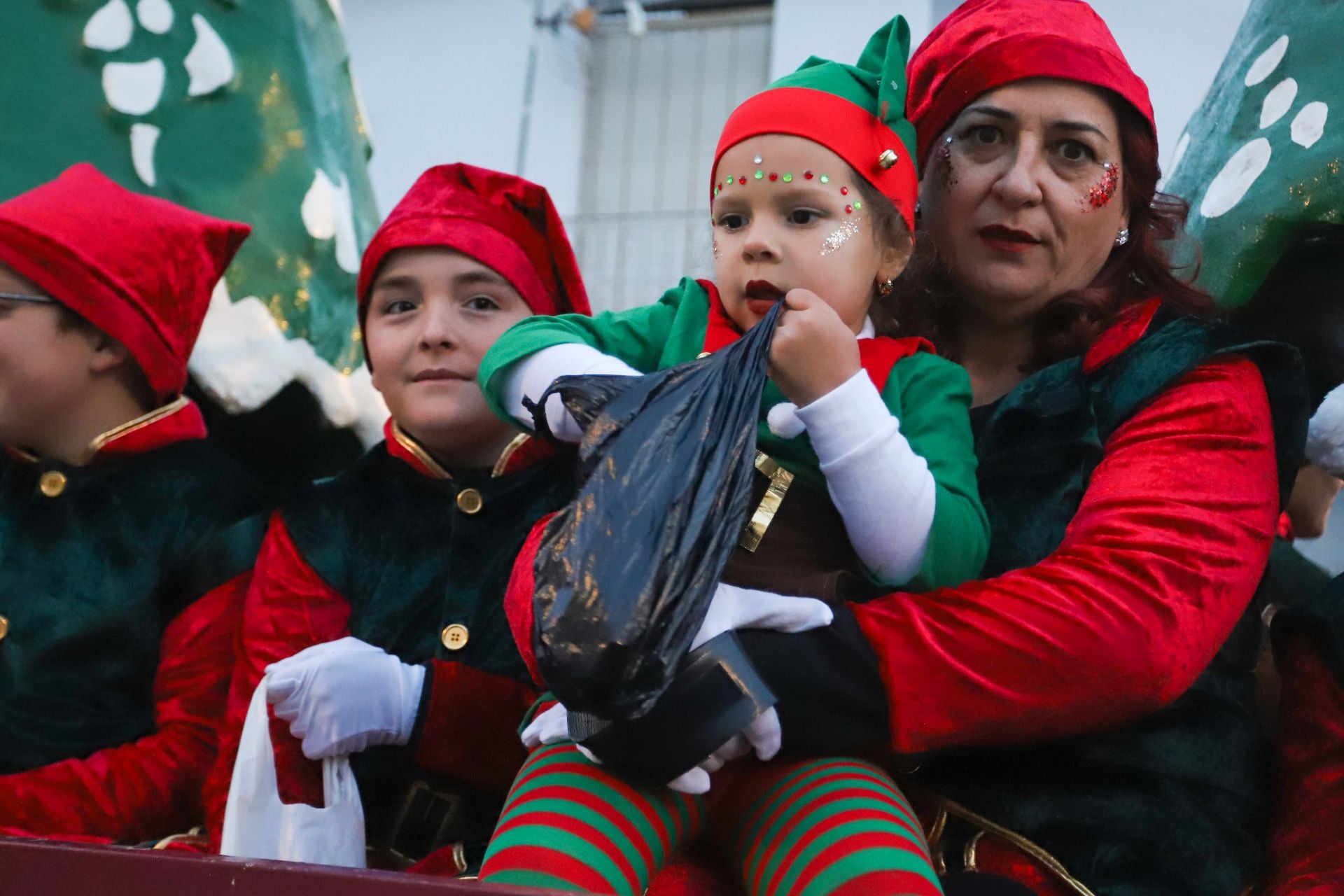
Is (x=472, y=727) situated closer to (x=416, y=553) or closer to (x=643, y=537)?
(x=416, y=553)

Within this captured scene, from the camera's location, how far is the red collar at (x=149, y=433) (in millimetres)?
1850

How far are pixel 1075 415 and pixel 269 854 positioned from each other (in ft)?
2.79

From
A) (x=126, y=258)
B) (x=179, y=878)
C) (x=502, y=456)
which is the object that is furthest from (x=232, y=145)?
(x=179, y=878)

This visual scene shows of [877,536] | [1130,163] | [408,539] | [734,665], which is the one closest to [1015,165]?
[1130,163]

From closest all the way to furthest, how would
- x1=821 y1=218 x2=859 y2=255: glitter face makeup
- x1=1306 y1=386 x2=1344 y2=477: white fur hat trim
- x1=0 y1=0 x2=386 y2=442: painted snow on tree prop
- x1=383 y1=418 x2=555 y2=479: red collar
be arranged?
x1=821 y1=218 x2=859 y2=255: glitter face makeup < x1=1306 y1=386 x2=1344 y2=477: white fur hat trim < x1=383 y1=418 x2=555 y2=479: red collar < x1=0 y1=0 x2=386 y2=442: painted snow on tree prop

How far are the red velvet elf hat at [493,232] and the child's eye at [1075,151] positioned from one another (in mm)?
588

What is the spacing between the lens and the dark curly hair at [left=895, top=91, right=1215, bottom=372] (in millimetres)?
1499

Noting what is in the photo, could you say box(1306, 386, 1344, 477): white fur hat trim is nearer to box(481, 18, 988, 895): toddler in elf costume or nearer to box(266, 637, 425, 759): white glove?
box(481, 18, 988, 895): toddler in elf costume

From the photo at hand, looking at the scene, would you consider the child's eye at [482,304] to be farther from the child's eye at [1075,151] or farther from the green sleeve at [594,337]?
the child's eye at [1075,151]

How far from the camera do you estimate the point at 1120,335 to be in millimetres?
1410

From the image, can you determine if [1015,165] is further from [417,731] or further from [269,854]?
[269,854]

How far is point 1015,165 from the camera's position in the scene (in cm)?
151

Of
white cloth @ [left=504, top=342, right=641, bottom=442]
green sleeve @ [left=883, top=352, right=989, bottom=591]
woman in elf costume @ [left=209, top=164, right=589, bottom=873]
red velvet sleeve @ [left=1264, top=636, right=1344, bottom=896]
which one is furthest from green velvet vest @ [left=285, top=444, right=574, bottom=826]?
red velvet sleeve @ [left=1264, top=636, right=1344, bottom=896]

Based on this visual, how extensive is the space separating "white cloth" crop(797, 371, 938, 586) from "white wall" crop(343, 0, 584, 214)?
3915 millimetres
